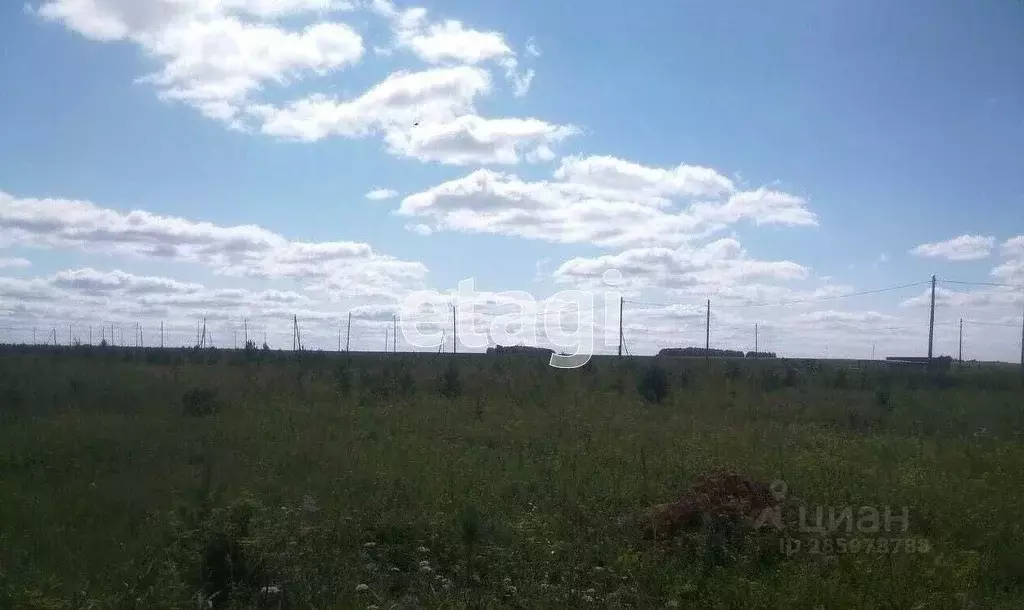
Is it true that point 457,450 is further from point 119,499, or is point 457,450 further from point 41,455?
point 41,455

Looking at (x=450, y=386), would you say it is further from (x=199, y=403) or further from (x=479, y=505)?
(x=479, y=505)

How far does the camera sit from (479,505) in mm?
10008

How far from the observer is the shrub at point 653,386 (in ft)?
82.6

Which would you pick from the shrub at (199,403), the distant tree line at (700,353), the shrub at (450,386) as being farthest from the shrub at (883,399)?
the distant tree line at (700,353)

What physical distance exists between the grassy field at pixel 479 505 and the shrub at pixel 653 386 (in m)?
4.53

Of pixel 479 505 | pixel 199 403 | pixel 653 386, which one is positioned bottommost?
pixel 479 505

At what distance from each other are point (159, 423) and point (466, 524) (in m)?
10.6

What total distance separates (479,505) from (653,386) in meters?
17.2

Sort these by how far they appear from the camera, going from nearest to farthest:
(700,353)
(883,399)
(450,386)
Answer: (883,399) < (450,386) < (700,353)

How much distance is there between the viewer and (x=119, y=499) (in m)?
9.96

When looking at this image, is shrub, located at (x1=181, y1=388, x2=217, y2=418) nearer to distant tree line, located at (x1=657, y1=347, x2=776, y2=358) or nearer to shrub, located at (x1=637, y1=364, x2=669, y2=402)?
shrub, located at (x1=637, y1=364, x2=669, y2=402)

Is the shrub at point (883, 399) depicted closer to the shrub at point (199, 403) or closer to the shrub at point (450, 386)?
the shrub at point (450, 386)

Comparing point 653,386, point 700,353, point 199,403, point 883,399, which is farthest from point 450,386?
point 700,353

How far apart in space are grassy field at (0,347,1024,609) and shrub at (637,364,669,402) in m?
4.53
